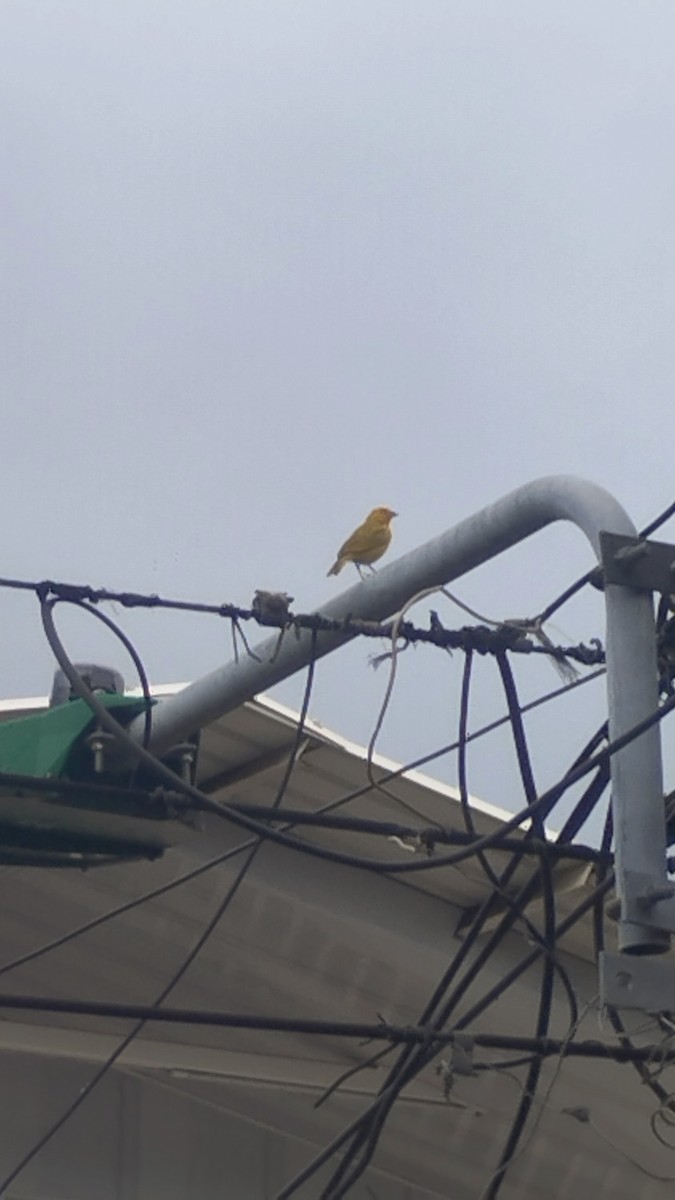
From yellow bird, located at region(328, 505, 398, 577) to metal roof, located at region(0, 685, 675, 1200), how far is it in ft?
2.44

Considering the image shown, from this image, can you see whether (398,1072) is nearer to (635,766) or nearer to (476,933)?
(476,933)

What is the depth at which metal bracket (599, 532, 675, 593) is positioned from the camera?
167 inches

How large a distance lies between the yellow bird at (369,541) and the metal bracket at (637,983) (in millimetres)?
3370

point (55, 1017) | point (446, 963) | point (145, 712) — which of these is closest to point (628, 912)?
point (145, 712)

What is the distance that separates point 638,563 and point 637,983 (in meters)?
0.96

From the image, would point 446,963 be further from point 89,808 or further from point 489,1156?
point 89,808

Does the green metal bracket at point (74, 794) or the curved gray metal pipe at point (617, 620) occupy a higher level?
the curved gray metal pipe at point (617, 620)

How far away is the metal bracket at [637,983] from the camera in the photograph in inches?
164

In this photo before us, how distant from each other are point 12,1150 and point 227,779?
3.72 metres

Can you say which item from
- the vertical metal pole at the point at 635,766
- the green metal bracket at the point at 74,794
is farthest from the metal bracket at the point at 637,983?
the green metal bracket at the point at 74,794

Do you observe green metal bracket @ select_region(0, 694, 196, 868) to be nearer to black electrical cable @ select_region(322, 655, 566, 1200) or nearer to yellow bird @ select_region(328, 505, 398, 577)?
black electrical cable @ select_region(322, 655, 566, 1200)

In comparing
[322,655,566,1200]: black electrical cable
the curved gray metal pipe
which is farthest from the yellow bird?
the curved gray metal pipe

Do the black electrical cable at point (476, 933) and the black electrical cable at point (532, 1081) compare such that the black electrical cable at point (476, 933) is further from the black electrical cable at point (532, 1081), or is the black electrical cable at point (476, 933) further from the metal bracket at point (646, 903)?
the metal bracket at point (646, 903)

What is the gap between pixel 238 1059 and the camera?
11180 millimetres
